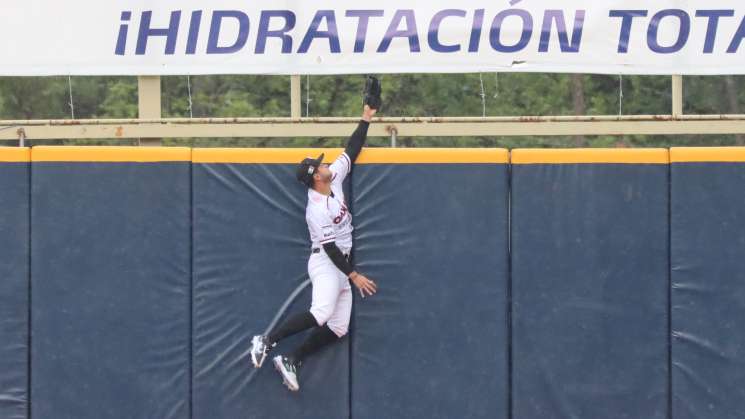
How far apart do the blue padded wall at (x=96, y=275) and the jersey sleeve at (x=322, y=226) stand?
41.8 inches

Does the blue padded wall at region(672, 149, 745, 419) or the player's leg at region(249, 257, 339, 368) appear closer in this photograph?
the player's leg at region(249, 257, 339, 368)

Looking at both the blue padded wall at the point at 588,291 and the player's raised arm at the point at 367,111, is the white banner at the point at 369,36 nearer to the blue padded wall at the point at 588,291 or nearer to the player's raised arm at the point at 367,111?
the player's raised arm at the point at 367,111

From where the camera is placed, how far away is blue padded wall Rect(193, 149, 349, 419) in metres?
8.37

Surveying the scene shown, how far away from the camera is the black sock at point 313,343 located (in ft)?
26.9

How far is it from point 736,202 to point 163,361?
4.47m

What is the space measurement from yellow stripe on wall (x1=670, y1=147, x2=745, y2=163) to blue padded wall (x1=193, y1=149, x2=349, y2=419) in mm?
2805

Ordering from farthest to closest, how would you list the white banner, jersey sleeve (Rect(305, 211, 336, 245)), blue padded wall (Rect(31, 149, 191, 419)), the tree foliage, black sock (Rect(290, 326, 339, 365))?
the tree foliage, the white banner, blue padded wall (Rect(31, 149, 191, 419)), black sock (Rect(290, 326, 339, 365)), jersey sleeve (Rect(305, 211, 336, 245))

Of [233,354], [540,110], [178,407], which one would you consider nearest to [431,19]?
A: [233,354]

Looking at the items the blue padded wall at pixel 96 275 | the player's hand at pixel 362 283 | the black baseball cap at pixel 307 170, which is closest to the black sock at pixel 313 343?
the player's hand at pixel 362 283

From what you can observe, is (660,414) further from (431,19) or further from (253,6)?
(253,6)

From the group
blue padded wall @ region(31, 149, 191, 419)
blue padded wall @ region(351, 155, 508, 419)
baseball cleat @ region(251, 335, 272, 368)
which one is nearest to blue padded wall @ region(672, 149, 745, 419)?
blue padded wall @ region(351, 155, 508, 419)

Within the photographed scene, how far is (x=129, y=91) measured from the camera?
18312 millimetres

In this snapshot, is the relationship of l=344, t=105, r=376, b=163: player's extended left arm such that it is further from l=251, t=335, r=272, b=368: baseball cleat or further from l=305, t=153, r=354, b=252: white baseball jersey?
l=251, t=335, r=272, b=368: baseball cleat

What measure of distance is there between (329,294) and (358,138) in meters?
1.19
